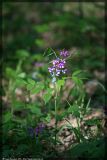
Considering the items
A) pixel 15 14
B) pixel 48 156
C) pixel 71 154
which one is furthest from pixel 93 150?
pixel 15 14

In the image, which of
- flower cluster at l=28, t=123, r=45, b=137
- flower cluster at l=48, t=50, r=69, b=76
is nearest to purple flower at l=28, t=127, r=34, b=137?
flower cluster at l=28, t=123, r=45, b=137

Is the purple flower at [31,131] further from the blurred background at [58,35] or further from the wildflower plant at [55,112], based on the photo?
the blurred background at [58,35]

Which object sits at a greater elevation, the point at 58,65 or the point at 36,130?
the point at 58,65

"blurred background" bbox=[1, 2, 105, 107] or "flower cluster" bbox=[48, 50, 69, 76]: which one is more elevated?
"blurred background" bbox=[1, 2, 105, 107]

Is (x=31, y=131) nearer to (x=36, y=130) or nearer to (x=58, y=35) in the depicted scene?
(x=36, y=130)

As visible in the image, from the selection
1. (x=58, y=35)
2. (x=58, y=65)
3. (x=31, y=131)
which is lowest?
(x=31, y=131)

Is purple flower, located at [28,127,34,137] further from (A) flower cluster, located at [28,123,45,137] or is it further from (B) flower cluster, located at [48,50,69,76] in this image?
(B) flower cluster, located at [48,50,69,76]

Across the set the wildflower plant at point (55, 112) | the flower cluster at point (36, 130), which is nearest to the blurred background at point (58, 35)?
the wildflower plant at point (55, 112)

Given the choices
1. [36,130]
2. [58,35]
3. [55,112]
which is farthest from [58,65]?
[58,35]
